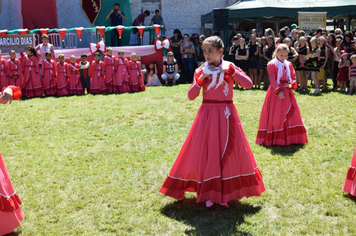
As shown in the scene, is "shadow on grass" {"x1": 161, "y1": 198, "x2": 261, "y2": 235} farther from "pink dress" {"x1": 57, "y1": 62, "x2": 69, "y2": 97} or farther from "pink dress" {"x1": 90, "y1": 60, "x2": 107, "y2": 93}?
"pink dress" {"x1": 57, "y1": 62, "x2": 69, "y2": 97}

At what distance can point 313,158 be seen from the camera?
250 inches

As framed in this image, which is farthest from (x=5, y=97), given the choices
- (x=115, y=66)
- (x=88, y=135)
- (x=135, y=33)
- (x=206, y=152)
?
(x=135, y=33)

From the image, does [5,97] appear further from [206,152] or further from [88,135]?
[88,135]

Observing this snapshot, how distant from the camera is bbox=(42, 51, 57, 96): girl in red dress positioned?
13.5 meters

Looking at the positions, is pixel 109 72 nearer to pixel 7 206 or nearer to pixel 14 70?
pixel 14 70

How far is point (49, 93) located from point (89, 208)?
955 centimetres

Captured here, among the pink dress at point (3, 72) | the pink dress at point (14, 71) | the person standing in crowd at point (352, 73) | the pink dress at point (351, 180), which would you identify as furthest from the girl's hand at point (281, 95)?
the pink dress at point (3, 72)

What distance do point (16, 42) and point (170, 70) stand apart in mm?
5586

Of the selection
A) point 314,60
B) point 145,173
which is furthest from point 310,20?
point 145,173

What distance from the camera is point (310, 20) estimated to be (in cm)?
1666

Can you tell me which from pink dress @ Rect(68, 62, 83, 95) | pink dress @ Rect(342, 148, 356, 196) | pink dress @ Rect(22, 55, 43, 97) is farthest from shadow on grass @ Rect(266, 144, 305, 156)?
pink dress @ Rect(22, 55, 43, 97)

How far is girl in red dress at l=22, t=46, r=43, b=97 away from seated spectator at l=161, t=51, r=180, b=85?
14.6ft

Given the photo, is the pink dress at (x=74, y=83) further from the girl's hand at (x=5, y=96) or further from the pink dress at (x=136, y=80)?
the girl's hand at (x=5, y=96)

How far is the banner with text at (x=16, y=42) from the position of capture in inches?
576
